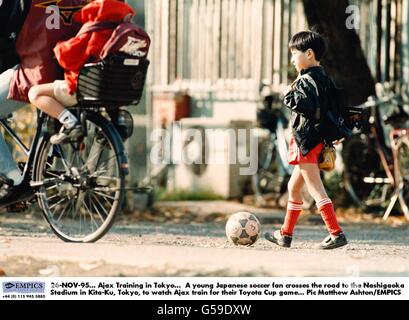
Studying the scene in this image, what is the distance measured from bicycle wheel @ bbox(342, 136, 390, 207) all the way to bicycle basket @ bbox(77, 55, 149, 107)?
4.54 m

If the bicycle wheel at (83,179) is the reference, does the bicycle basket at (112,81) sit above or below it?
above

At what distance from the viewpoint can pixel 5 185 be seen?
844cm

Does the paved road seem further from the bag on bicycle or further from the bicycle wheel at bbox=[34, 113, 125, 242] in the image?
the bag on bicycle

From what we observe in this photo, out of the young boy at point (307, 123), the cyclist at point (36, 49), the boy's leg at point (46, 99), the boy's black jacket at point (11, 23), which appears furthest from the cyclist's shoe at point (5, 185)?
the young boy at point (307, 123)

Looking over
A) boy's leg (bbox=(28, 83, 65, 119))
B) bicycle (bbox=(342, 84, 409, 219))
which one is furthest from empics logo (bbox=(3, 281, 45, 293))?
bicycle (bbox=(342, 84, 409, 219))

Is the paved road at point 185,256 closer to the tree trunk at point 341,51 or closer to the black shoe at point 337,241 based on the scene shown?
the black shoe at point 337,241

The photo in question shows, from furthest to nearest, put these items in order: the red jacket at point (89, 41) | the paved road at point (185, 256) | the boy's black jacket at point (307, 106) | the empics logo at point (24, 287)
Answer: the red jacket at point (89, 41), the boy's black jacket at point (307, 106), the paved road at point (185, 256), the empics logo at point (24, 287)

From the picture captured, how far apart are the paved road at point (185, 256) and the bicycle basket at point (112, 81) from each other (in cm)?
97

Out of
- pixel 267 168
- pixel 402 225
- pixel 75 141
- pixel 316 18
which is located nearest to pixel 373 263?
pixel 75 141

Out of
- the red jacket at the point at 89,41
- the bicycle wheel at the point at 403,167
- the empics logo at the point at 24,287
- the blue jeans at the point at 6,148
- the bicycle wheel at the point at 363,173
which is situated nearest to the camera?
the empics logo at the point at 24,287

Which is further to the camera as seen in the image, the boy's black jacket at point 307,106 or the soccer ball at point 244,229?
the soccer ball at point 244,229

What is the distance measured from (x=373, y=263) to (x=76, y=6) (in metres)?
2.64

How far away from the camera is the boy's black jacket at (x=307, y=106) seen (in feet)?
25.3

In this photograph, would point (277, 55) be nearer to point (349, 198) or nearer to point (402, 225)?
point (349, 198)
